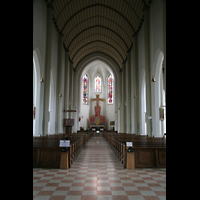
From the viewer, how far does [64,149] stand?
239 inches

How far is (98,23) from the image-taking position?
21.2 meters

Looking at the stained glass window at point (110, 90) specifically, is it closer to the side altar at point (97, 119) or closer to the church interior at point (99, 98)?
the church interior at point (99, 98)

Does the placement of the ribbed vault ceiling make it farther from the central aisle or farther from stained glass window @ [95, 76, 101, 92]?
stained glass window @ [95, 76, 101, 92]

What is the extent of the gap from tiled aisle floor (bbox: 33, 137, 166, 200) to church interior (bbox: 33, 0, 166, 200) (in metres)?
0.02

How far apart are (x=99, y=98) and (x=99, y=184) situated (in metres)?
31.3

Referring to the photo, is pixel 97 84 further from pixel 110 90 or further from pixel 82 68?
pixel 82 68

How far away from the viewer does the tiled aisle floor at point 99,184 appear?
11.8ft

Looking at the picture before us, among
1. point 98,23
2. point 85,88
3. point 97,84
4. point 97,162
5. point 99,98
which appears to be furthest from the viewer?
point 97,84

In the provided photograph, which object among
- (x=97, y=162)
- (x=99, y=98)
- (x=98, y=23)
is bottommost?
(x=97, y=162)

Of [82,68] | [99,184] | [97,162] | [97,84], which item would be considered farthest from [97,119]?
[99,184]
